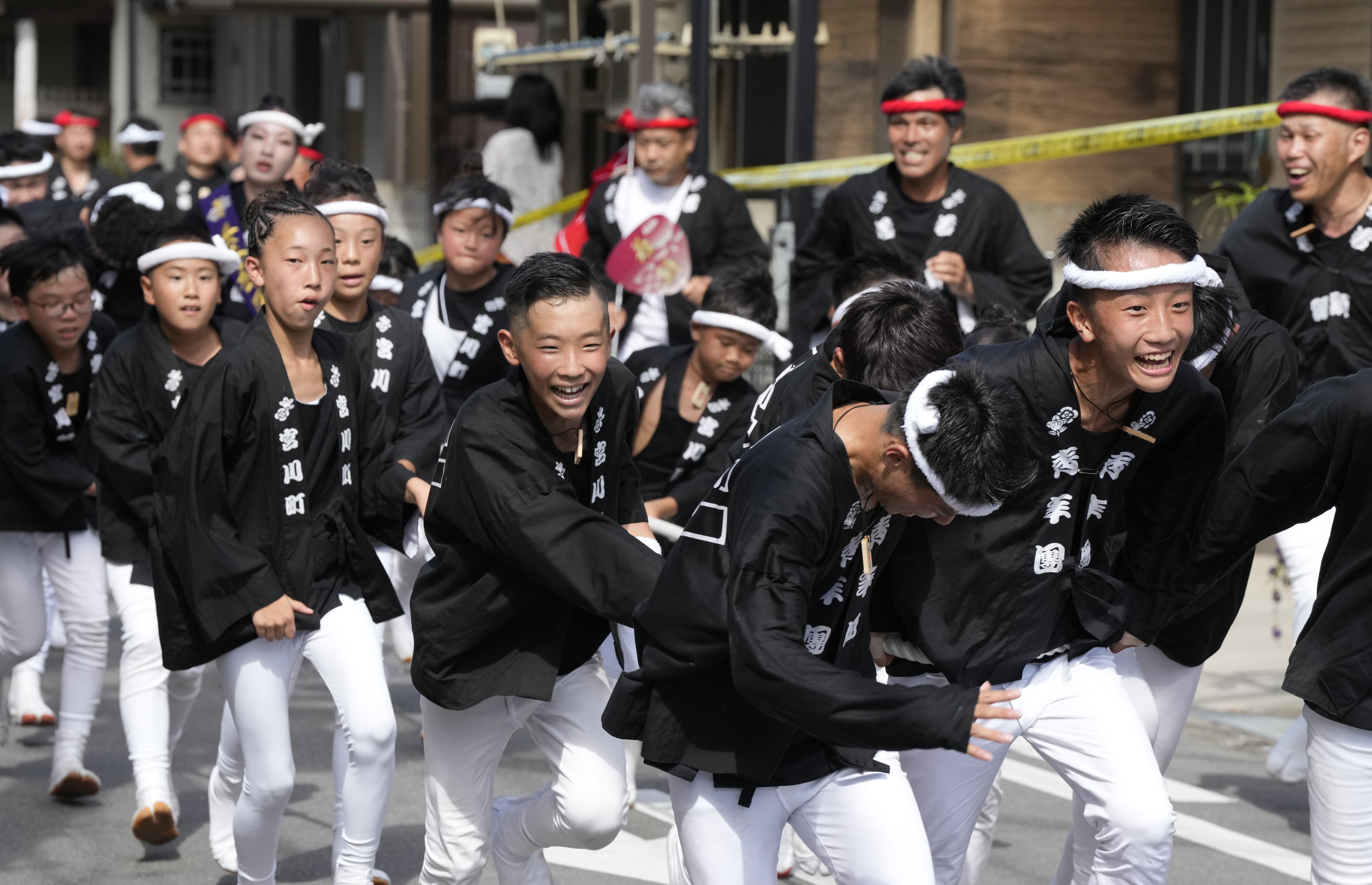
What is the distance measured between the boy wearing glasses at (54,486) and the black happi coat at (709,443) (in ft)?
6.70

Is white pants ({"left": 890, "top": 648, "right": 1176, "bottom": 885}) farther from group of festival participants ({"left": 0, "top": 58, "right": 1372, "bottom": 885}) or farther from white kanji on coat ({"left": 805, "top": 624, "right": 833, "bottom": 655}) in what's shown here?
white kanji on coat ({"left": 805, "top": 624, "right": 833, "bottom": 655})

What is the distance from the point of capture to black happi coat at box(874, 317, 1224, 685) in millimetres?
4027

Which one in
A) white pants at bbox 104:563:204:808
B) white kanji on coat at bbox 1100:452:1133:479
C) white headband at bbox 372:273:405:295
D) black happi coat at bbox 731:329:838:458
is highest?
white headband at bbox 372:273:405:295

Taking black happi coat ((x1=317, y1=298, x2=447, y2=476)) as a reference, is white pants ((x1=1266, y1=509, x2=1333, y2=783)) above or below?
below

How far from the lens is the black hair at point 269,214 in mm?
4832

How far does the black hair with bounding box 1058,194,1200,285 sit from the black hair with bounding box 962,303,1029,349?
0.88 meters

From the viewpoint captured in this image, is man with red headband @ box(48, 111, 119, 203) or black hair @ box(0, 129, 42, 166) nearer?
black hair @ box(0, 129, 42, 166)

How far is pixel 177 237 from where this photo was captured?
5.75 m

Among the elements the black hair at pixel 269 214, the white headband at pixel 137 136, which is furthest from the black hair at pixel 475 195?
the white headband at pixel 137 136

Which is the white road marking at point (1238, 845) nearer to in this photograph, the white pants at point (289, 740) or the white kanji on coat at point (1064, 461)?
the white kanji on coat at point (1064, 461)

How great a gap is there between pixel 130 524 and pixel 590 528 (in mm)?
2388

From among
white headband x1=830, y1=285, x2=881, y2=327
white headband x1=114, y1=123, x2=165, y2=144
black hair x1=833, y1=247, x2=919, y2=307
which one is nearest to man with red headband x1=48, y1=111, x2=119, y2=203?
white headband x1=114, y1=123, x2=165, y2=144

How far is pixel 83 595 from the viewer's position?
20.3 ft

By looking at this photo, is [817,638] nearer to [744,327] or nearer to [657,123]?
[744,327]
